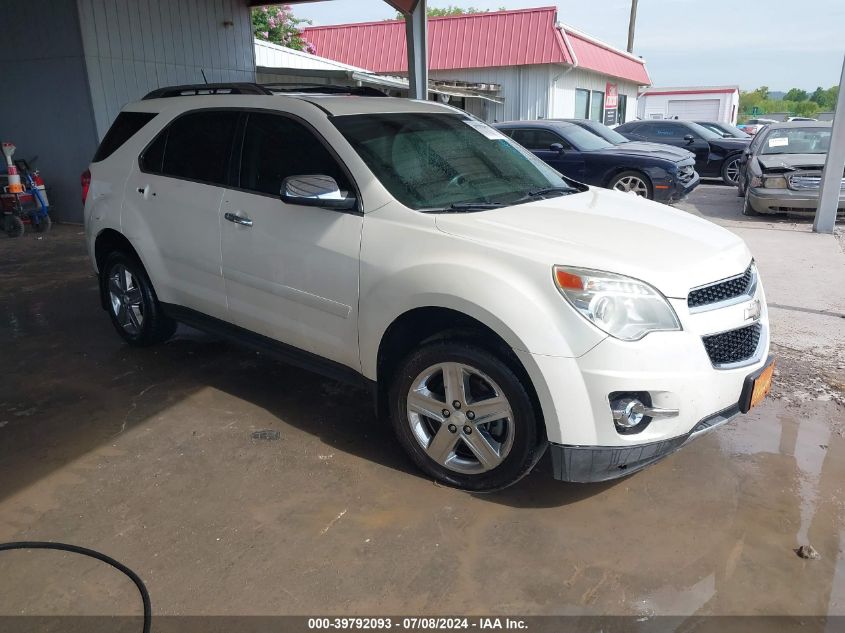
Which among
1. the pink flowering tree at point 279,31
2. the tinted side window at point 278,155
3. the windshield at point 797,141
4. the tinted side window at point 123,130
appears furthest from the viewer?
the pink flowering tree at point 279,31

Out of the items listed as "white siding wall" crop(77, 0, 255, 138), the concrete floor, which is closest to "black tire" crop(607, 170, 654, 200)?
the concrete floor

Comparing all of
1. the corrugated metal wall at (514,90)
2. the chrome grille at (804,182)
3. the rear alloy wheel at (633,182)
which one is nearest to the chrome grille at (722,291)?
the rear alloy wheel at (633,182)

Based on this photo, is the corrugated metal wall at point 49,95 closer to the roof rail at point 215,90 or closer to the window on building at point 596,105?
the roof rail at point 215,90

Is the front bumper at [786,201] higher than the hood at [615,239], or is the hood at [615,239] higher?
the hood at [615,239]

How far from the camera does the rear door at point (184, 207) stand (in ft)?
13.4

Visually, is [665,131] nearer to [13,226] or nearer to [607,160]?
[607,160]

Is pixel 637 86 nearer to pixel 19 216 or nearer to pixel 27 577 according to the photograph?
pixel 19 216

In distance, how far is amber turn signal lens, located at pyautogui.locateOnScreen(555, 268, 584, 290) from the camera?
2764 mm

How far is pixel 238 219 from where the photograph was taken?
12.7ft

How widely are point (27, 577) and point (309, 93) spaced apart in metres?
3.12

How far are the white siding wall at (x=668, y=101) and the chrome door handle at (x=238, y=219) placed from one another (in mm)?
40113

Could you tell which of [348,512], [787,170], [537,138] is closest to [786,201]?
[787,170]

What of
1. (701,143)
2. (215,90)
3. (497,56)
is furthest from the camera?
(497,56)

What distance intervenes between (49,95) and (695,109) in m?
39.6
